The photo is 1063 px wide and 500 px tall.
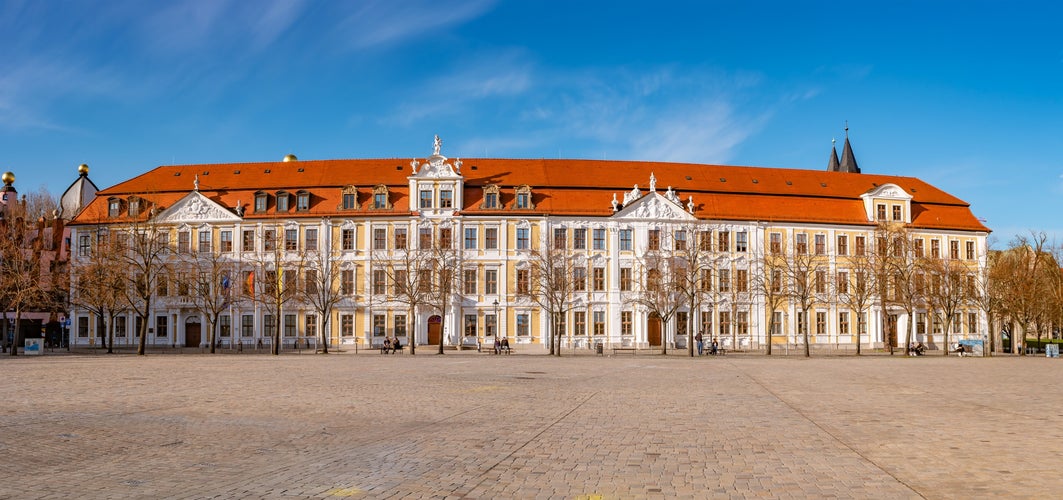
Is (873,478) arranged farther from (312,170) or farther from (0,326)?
(0,326)

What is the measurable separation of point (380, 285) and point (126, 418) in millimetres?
49503

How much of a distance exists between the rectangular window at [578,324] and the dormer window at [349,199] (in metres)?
19.3

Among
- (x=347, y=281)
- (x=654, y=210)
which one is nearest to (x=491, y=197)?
(x=654, y=210)

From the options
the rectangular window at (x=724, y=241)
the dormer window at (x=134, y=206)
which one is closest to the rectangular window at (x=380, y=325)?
the dormer window at (x=134, y=206)

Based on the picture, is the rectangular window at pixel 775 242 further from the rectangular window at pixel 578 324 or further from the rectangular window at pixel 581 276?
the rectangular window at pixel 578 324

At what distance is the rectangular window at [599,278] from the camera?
67.7 m

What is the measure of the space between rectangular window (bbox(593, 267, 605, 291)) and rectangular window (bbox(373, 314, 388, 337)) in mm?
16614

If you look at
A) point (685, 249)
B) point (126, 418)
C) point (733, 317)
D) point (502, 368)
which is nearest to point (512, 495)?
point (126, 418)

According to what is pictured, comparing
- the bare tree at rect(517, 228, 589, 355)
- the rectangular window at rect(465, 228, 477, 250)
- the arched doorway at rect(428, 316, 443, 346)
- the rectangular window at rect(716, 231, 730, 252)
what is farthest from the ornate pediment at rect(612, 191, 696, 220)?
the arched doorway at rect(428, 316, 443, 346)

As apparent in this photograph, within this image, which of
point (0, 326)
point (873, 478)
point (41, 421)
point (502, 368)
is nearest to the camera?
point (873, 478)

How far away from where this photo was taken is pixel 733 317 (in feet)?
220

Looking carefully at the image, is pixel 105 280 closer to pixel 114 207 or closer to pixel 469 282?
pixel 114 207

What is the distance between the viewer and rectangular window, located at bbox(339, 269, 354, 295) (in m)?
67.2

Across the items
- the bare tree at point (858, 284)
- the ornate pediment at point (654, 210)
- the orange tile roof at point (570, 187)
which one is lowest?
the bare tree at point (858, 284)
